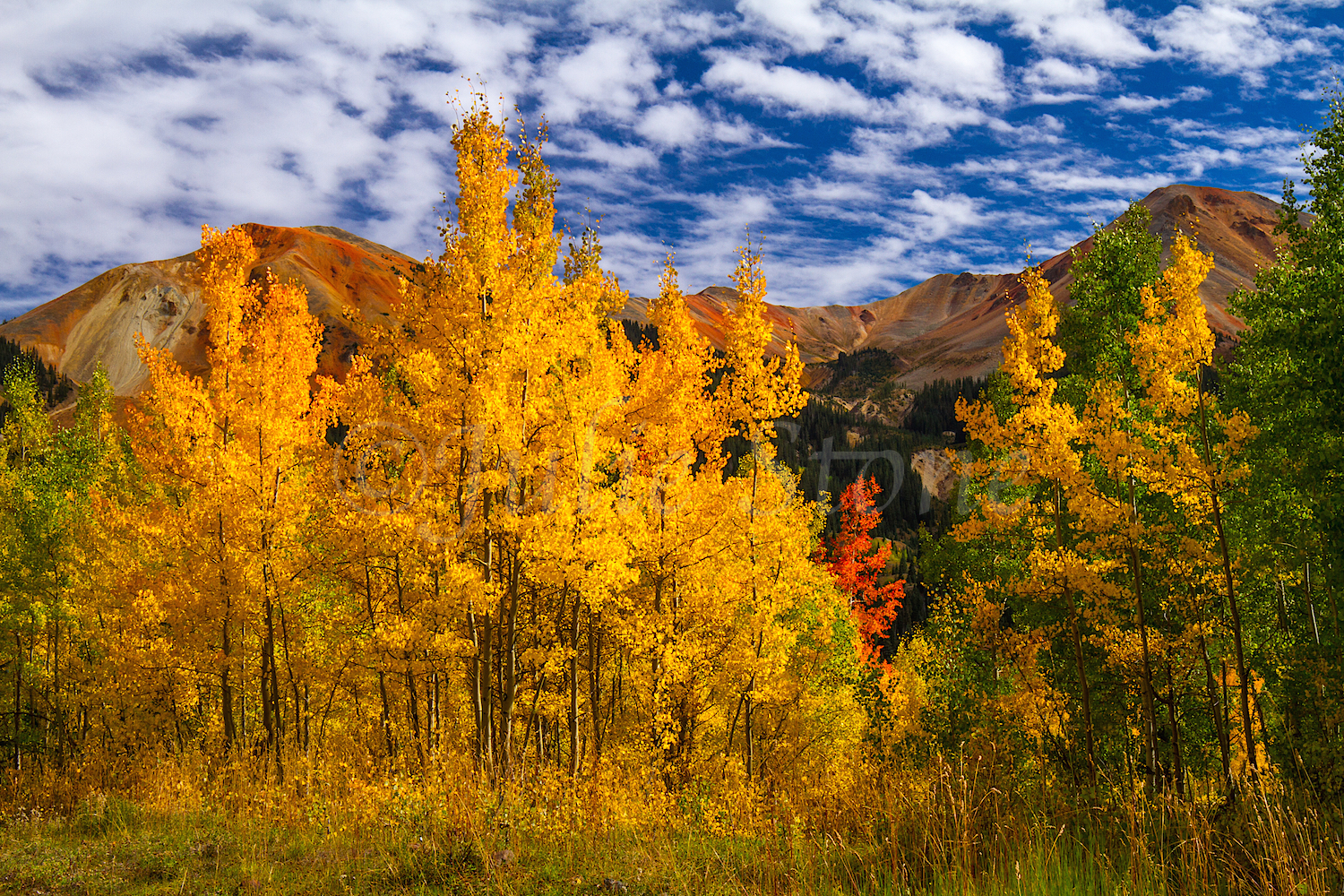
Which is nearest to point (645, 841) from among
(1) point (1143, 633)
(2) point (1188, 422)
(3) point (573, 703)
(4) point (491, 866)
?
(4) point (491, 866)

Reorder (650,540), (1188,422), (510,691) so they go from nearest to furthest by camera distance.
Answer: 1. (510,691)
2. (650,540)
3. (1188,422)

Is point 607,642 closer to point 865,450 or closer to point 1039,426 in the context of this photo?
point 1039,426

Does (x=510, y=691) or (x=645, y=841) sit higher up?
(x=510, y=691)

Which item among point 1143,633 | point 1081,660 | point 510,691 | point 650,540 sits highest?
point 650,540

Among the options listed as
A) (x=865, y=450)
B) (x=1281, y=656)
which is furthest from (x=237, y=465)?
(x=865, y=450)

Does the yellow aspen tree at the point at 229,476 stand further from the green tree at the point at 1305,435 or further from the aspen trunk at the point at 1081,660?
the green tree at the point at 1305,435

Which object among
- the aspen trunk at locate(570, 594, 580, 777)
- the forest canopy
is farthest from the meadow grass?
the aspen trunk at locate(570, 594, 580, 777)

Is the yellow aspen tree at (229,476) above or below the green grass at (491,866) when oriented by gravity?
above

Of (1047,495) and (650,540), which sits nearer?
(650,540)

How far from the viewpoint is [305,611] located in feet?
58.9

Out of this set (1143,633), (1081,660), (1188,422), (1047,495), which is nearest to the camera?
(1143,633)

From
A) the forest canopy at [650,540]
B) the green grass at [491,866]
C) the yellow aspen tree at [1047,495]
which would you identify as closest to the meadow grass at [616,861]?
the green grass at [491,866]

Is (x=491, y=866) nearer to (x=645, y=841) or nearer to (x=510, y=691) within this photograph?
(x=645, y=841)

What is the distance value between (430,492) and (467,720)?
13.4m
